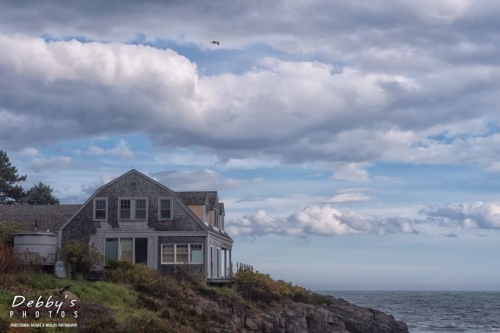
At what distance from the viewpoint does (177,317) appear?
32.2m

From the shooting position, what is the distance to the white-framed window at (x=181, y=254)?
4469 cm

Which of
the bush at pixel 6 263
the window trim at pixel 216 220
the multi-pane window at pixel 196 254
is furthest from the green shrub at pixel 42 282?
the window trim at pixel 216 220

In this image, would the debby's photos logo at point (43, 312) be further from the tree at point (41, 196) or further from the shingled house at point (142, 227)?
the tree at point (41, 196)

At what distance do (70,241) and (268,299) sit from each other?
11778mm

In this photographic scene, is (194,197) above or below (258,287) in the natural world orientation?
above

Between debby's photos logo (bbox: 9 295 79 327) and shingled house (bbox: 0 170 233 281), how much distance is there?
50.8ft

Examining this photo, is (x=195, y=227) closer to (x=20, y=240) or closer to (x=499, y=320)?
(x=20, y=240)

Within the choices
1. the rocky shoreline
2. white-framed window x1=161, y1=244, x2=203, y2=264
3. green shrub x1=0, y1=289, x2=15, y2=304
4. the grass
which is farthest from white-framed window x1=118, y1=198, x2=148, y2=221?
green shrub x1=0, y1=289, x2=15, y2=304

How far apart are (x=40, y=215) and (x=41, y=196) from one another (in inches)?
772

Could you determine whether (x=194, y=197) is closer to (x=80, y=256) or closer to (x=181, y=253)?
(x=181, y=253)

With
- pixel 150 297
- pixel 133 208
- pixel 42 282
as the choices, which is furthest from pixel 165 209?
pixel 42 282

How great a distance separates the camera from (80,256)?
41.7m

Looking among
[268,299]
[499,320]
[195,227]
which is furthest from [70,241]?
[499,320]

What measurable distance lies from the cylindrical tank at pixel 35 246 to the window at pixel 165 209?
6.62 meters
